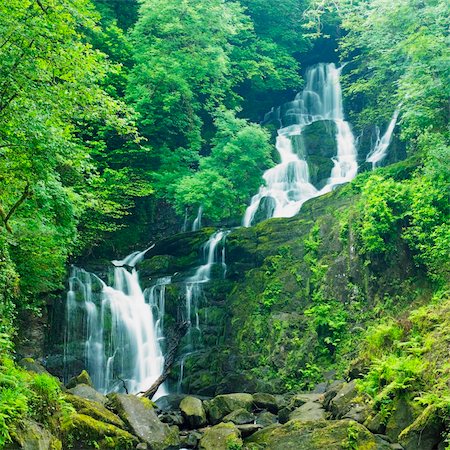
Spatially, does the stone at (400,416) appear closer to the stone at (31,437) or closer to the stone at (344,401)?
the stone at (344,401)

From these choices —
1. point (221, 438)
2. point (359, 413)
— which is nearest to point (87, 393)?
point (221, 438)

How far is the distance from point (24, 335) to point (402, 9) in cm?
1567

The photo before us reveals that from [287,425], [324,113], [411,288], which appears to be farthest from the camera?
[324,113]

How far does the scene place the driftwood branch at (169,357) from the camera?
14.0 m

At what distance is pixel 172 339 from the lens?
624 inches

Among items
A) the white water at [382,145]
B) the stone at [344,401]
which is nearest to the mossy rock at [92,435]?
the stone at [344,401]

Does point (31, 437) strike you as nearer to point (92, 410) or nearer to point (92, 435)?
point (92, 435)

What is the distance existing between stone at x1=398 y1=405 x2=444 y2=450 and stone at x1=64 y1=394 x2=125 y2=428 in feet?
17.9

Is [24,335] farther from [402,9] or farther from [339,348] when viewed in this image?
[402,9]

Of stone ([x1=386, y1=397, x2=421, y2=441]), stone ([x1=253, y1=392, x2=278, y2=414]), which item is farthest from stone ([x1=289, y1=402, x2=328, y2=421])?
stone ([x1=386, y1=397, x2=421, y2=441])

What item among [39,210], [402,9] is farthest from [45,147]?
[402,9]

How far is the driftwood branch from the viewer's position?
14010 mm

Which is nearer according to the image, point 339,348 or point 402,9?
point 339,348

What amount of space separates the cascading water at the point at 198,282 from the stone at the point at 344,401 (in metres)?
6.17
